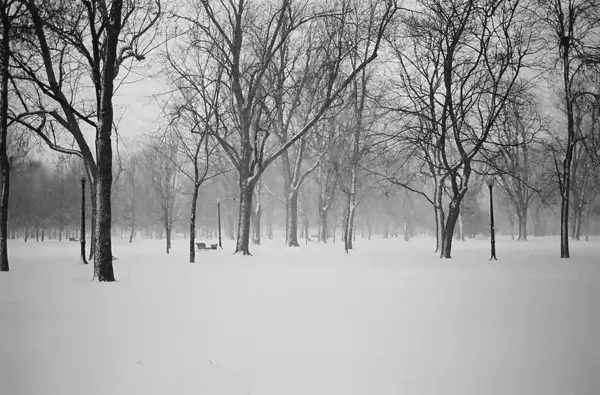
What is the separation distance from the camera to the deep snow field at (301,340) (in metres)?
3.68

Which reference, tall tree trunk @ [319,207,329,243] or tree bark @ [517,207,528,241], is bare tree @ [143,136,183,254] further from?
tree bark @ [517,207,528,241]

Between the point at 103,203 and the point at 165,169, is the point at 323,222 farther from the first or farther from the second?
the point at 103,203

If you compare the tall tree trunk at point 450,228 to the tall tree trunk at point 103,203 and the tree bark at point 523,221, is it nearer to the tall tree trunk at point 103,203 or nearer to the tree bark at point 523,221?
the tall tree trunk at point 103,203

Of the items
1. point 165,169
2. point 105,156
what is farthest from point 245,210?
point 165,169

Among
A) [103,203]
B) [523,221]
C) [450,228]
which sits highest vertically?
[103,203]

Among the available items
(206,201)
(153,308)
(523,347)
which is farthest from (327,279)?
(206,201)

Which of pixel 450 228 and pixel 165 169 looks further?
pixel 165 169

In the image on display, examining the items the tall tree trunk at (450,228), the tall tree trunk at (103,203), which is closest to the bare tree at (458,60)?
the tall tree trunk at (450,228)

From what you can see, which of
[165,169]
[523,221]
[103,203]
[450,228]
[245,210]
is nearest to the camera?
[103,203]

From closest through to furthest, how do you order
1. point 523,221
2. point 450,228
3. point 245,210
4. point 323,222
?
point 450,228 → point 245,210 → point 323,222 → point 523,221

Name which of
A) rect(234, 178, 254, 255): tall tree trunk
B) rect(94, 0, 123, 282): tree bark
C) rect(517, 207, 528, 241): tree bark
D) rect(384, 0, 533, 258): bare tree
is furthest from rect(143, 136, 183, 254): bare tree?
rect(517, 207, 528, 241): tree bark

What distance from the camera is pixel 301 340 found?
4781mm

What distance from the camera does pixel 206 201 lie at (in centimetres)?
6844

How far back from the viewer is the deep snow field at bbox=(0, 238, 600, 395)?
3676mm
